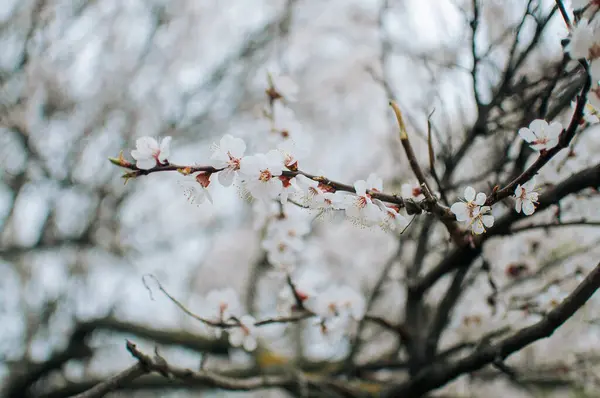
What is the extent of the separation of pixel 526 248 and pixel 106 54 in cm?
322

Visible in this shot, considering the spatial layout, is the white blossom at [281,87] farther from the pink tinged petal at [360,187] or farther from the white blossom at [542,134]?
the white blossom at [542,134]

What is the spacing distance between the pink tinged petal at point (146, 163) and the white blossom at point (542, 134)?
2.30 ft

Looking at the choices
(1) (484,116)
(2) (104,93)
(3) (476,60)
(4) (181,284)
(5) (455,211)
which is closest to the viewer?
(5) (455,211)

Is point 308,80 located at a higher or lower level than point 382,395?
higher

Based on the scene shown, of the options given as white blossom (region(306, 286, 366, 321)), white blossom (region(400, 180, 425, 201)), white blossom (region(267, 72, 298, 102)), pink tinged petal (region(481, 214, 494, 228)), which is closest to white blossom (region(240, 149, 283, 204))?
white blossom (region(400, 180, 425, 201))

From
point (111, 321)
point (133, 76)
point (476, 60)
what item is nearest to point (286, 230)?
point (476, 60)

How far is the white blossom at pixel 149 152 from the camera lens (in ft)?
3.01

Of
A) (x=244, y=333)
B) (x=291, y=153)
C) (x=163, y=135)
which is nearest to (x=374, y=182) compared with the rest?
(x=291, y=153)

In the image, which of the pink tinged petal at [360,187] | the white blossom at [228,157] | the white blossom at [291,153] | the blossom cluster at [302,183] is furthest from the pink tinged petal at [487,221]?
the white blossom at [228,157]

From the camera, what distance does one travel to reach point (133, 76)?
3678 millimetres

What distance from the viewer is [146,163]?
36.3 inches

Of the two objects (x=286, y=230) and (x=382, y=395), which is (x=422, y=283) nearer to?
(x=382, y=395)

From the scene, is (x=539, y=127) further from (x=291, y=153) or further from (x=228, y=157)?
(x=228, y=157)

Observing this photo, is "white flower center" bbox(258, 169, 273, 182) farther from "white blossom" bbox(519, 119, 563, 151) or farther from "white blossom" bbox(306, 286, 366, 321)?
"white blossom" bbox(306, 286, 366, 321)
